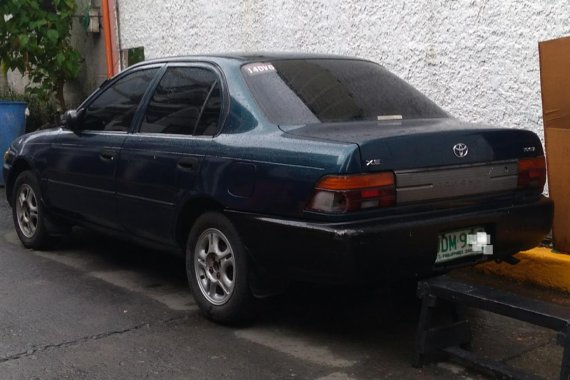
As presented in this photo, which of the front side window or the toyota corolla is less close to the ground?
the front side window

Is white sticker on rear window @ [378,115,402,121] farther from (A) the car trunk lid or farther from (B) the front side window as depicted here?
(B) the front side window

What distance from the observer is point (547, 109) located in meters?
5.01

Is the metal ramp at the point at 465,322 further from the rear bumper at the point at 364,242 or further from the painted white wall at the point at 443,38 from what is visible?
the painted white wall at the point at 443,38

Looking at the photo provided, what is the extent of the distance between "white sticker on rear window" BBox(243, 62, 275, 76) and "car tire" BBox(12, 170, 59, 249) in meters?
2.55

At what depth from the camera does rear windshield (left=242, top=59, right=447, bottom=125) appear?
4492 mm

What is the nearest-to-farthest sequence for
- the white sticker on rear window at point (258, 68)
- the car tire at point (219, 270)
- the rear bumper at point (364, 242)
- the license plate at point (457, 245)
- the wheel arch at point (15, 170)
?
1. the rear bumper at point (364, 242)
2. the license plate at point (457, 245)
3. the car tire at point (219, 270)
4. the white sticker on rear window at point (258, 68)
5. the wheel arch at point (15, 170)

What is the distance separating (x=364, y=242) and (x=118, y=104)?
2.67m

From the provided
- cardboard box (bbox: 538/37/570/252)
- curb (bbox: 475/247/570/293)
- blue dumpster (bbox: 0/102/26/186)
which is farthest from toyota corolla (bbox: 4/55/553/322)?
blue dumpster (bbox: 0/102/26/186)

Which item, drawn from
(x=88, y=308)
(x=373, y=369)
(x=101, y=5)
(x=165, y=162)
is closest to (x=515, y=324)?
(x=373, y=369)

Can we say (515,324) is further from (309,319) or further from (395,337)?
(309,319)

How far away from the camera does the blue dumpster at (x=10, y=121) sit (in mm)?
10336

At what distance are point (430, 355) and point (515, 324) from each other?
36.4 inches

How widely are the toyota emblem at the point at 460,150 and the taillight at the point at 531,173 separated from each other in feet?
1.55

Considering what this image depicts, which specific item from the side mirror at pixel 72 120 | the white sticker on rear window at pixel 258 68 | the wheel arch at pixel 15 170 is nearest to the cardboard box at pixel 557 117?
the white sticker on rear window at pixel 258 68
